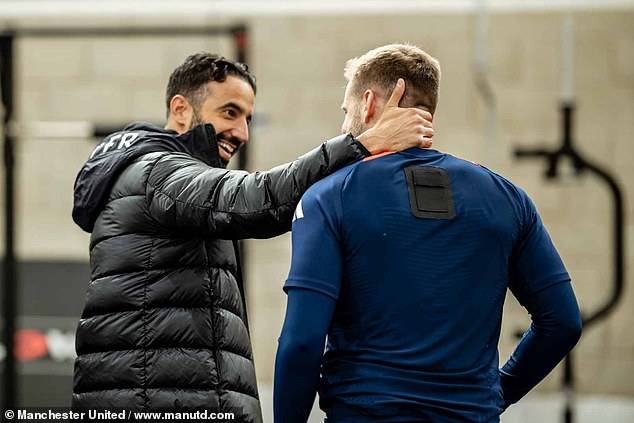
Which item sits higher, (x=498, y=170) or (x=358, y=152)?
(x=358, y=152)

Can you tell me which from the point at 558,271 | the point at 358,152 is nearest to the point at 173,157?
the point at 358,152

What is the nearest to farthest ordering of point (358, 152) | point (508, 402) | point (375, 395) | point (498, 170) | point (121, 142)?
point (375, 395) → point (358, 152) → point (508, 402) → point (121, 142) → point (498, 170)

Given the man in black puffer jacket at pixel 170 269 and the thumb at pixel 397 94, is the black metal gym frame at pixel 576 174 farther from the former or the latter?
the thumb at pixel 397 94

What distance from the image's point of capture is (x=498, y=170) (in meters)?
3.69

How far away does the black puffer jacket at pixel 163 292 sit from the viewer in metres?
1.47

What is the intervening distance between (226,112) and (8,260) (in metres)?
1.85

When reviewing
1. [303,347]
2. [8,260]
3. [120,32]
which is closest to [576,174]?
[120,32]

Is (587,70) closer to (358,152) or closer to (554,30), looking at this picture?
(554,30)

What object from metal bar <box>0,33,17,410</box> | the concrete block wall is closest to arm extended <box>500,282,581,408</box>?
the concrete block wall

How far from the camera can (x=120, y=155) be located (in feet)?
5.21

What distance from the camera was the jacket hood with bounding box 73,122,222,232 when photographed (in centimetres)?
159

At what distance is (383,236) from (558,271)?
11.7 inches

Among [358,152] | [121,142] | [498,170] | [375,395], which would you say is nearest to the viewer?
[375,395]

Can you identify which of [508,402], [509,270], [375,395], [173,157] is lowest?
[508,402]
